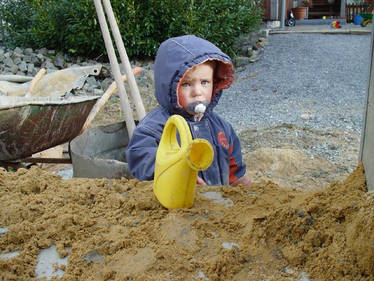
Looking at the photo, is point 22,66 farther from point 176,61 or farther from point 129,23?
point 176,61

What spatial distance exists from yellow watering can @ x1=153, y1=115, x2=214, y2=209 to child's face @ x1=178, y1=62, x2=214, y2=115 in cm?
94

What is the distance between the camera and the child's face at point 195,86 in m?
2.22

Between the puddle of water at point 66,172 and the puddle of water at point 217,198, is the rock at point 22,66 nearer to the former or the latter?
the puddle of water at point 66,172

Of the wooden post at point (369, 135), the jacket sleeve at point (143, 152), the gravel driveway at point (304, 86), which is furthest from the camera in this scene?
the gravel driveway at point (304, 86)

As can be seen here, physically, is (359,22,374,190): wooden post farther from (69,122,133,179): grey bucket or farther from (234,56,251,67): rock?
(234,56,251,67): rock

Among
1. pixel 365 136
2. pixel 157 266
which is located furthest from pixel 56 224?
pixel 365 136

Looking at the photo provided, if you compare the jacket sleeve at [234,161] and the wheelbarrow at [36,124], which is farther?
the wheelbarrow at [36,124]

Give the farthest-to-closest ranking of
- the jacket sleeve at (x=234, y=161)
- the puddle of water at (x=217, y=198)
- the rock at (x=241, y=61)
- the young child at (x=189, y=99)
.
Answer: the rock at (x=241, y=61) < the jacket sleeve at (x=234, y=161) < the young child at (x=189, y=99) < the puddle of water at (x=217, y=198)

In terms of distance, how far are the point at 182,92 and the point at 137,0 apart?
5.58 m

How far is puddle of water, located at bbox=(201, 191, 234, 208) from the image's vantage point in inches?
54.7

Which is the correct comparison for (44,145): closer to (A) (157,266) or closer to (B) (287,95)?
(A) (157,266)

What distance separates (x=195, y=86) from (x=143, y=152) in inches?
18.3

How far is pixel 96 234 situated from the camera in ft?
4.00

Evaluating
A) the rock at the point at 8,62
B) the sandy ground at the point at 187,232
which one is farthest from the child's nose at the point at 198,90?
the rock at the point at 8,62
